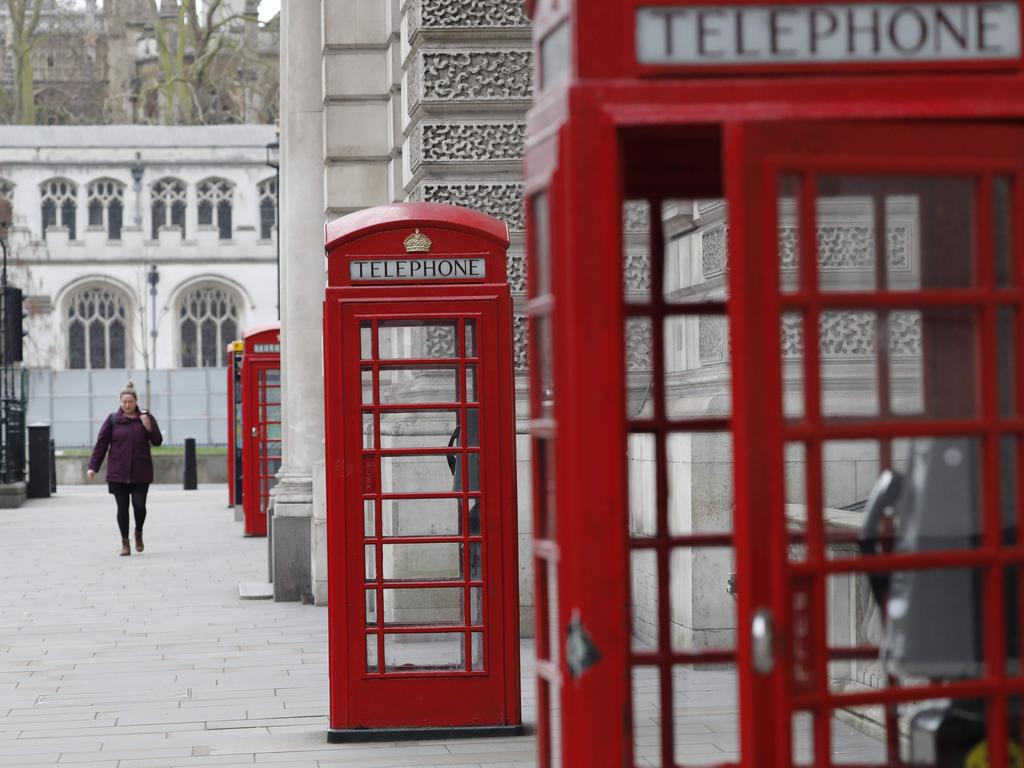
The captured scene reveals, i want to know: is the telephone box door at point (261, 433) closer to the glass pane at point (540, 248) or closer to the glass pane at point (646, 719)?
the glass pane at point (646, 719)

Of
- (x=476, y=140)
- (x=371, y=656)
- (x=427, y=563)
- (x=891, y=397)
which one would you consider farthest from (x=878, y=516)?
(x=476, y=140)

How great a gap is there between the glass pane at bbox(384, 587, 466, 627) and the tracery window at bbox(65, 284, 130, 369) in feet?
192

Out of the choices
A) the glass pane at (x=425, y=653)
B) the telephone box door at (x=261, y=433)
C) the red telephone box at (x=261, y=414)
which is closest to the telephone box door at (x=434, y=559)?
the glass pane at (x=425, y=653)

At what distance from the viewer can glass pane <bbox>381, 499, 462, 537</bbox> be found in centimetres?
786

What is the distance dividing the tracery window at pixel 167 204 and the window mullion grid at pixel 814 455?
211ft

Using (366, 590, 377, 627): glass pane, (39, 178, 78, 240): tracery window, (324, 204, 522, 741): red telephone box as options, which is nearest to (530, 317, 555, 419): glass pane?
(324, 204, 522, 741): red telephone box

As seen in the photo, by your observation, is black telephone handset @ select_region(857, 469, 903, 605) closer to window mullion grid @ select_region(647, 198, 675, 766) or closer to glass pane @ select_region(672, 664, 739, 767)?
window mullion grid @ select_region(647, 198, 675, 766)

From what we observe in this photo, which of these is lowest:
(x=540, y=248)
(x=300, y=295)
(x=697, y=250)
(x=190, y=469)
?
(x=190, y=469)

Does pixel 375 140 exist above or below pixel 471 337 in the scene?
above

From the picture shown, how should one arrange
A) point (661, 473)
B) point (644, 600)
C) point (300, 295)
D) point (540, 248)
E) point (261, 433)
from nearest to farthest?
point (540, 248) < point (661, 473) < point (644, 600) < point (300, 295) < point (261, 433)

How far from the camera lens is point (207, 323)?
6581cm

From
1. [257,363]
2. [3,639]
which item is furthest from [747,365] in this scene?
[257,363]

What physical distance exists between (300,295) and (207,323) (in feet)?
173

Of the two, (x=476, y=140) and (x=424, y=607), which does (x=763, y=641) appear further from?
(x=476, y=140)
